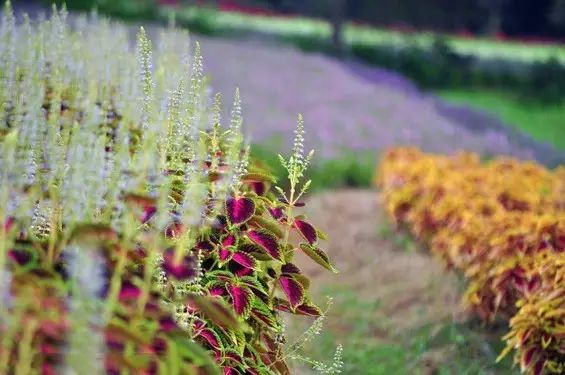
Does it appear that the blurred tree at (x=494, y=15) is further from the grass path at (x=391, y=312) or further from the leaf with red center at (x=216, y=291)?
the leaf with red center at (x=216, y=291)

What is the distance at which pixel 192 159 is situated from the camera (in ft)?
8.24

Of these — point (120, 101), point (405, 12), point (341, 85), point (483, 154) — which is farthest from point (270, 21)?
point (120, 101)

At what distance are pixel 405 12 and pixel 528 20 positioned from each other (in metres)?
2.10

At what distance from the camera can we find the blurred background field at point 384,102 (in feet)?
16.0

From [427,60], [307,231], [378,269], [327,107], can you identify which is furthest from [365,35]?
[307,231]

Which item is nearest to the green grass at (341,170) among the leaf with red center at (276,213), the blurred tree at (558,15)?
the leaf with red center at (276,213)

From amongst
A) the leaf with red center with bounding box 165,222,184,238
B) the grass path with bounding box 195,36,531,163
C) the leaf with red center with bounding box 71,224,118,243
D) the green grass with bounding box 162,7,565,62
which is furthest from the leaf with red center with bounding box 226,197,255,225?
the green grass with bounding box 162,7,565,62

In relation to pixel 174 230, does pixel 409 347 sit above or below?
below

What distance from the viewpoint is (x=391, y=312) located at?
205 inches

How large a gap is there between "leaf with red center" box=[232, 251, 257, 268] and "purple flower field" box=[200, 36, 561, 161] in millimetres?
6327

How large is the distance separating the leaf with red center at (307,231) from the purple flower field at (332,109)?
243 inches

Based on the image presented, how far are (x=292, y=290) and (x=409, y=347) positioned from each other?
224 centimetres

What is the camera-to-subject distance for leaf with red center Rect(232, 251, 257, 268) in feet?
7.93

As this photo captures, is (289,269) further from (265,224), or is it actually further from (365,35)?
(365,35)
